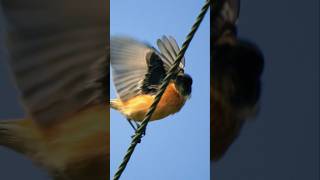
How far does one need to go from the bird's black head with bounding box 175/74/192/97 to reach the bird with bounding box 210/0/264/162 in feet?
0.34

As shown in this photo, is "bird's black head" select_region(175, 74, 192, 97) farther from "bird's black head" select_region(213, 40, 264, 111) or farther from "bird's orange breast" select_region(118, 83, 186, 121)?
"bird's black head" select_region(213, 40, 264, 111)

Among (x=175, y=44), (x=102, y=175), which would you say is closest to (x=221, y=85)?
(x=175, y=44)

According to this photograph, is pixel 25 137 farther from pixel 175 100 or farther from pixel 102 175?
pixel 175 100

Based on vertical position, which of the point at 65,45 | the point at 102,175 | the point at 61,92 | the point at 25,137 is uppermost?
the point at 65,45

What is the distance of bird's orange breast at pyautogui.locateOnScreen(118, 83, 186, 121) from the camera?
4.41 feet

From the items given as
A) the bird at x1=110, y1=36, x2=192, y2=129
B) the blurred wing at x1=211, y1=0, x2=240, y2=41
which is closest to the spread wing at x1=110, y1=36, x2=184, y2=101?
the bird at x1=110, y1=36, x2=192, y2=129

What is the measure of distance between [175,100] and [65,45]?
0.31m

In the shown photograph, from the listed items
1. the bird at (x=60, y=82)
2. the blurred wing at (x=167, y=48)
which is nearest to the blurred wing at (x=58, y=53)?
the bird at (x=60, y=82)

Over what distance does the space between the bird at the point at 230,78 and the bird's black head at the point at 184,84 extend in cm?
10

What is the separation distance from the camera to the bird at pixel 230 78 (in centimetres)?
143

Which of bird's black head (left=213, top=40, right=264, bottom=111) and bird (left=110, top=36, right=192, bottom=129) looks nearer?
bird (left=110, top=36, right=192, bottom=129)

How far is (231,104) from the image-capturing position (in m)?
1.53

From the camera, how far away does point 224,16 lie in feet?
4.70

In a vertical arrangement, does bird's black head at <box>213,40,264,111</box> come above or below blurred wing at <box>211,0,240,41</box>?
below
